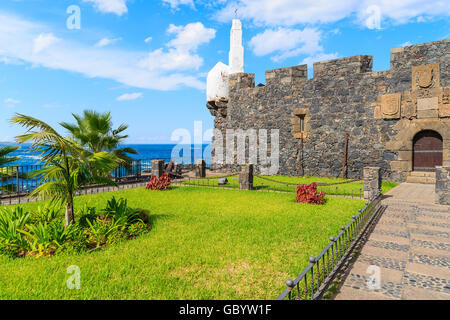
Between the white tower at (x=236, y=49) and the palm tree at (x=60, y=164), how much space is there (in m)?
18.2

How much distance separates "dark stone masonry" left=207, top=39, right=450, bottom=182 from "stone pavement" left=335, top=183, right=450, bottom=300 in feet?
20.3

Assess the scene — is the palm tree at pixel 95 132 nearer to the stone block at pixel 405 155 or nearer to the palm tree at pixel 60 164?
the palm tree at pixel 60 164

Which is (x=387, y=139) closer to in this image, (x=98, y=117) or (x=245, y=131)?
(x=245, y=131)

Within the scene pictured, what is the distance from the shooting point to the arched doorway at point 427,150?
12.7 metres

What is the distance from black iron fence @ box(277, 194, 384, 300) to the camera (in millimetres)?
3387

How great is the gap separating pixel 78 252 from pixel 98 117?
6.51 m

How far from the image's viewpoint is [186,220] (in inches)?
285

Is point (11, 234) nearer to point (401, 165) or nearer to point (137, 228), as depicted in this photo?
point (137, 228)

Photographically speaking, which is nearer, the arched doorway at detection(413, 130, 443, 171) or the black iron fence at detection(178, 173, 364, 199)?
the black iron fence at detection(178, 173, 364, 199)

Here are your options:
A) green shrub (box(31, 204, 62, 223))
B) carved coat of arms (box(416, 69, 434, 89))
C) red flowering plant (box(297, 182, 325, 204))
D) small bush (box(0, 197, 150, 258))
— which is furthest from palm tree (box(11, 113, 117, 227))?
carved coat of arms (box(416, 69, 434, 89))

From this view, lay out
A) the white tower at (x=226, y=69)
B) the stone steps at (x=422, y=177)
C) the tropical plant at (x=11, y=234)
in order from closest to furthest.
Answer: the tropical plant at (x=11, y=234) < the stone steps at (x=422, y=177) < the white tower at (x=226, y=69)
